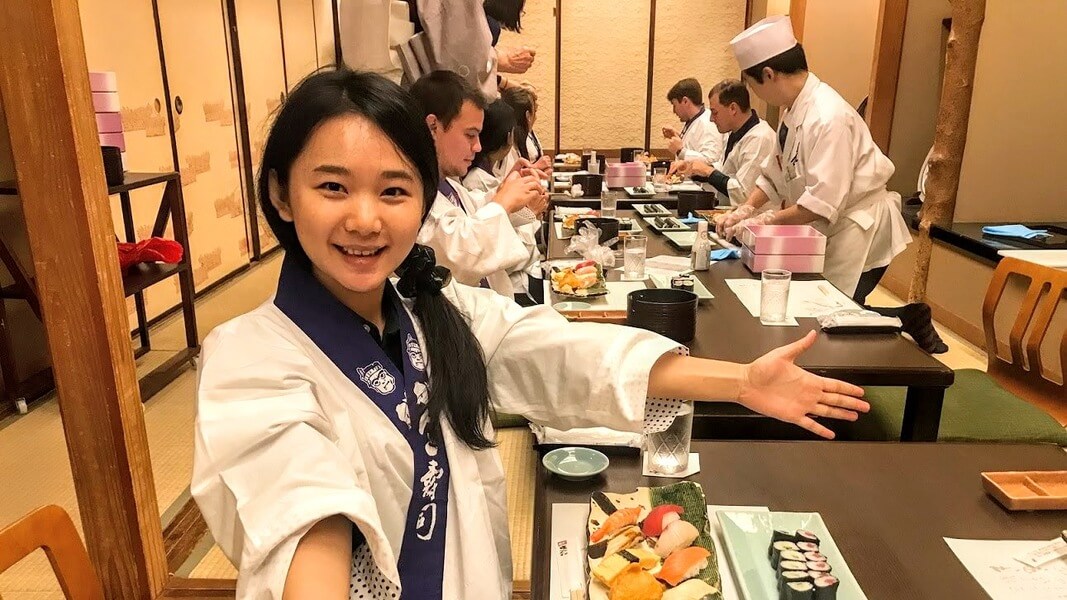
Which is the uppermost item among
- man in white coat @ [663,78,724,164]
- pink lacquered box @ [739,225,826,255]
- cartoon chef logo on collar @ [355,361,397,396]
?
man in white coat @ [663,78,724,164]

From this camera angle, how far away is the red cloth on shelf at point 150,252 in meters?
3.63

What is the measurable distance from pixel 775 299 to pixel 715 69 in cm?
733

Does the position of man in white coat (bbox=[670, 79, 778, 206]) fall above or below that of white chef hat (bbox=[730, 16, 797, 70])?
below

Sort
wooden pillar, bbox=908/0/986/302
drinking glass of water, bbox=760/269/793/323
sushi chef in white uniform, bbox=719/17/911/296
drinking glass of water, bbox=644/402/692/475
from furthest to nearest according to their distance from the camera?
wooden pillar, bbox=908/0/986/302, sushi chef in white uniform, bbox=719/17/911/296, drinking glass of water, bbox=760/269/793/323, drinking glass of water, bbox=644/402/692/475

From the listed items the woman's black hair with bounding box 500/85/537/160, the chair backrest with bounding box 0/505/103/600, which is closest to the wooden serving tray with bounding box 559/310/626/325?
the chair backrest with bounding box 0/505/103/600

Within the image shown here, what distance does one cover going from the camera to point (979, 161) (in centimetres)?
442

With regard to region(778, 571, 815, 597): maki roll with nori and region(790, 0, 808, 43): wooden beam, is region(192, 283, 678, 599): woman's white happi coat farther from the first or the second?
region(790, 0, 808, 43): wooden beam

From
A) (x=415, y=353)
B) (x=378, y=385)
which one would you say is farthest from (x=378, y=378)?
(x=415, y=353)

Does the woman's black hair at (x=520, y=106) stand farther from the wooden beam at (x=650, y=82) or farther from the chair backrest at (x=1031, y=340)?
the wooden beam at (x=650, y=82)

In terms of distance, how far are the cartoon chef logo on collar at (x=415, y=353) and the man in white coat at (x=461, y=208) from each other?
128 cm

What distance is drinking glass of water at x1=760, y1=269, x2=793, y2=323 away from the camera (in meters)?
2.12

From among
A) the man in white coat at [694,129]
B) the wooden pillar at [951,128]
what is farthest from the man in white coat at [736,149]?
the wooden pillar at [951,128]

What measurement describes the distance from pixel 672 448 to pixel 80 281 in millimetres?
1313

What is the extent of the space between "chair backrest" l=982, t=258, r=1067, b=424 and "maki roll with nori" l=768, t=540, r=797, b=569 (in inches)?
68.6
